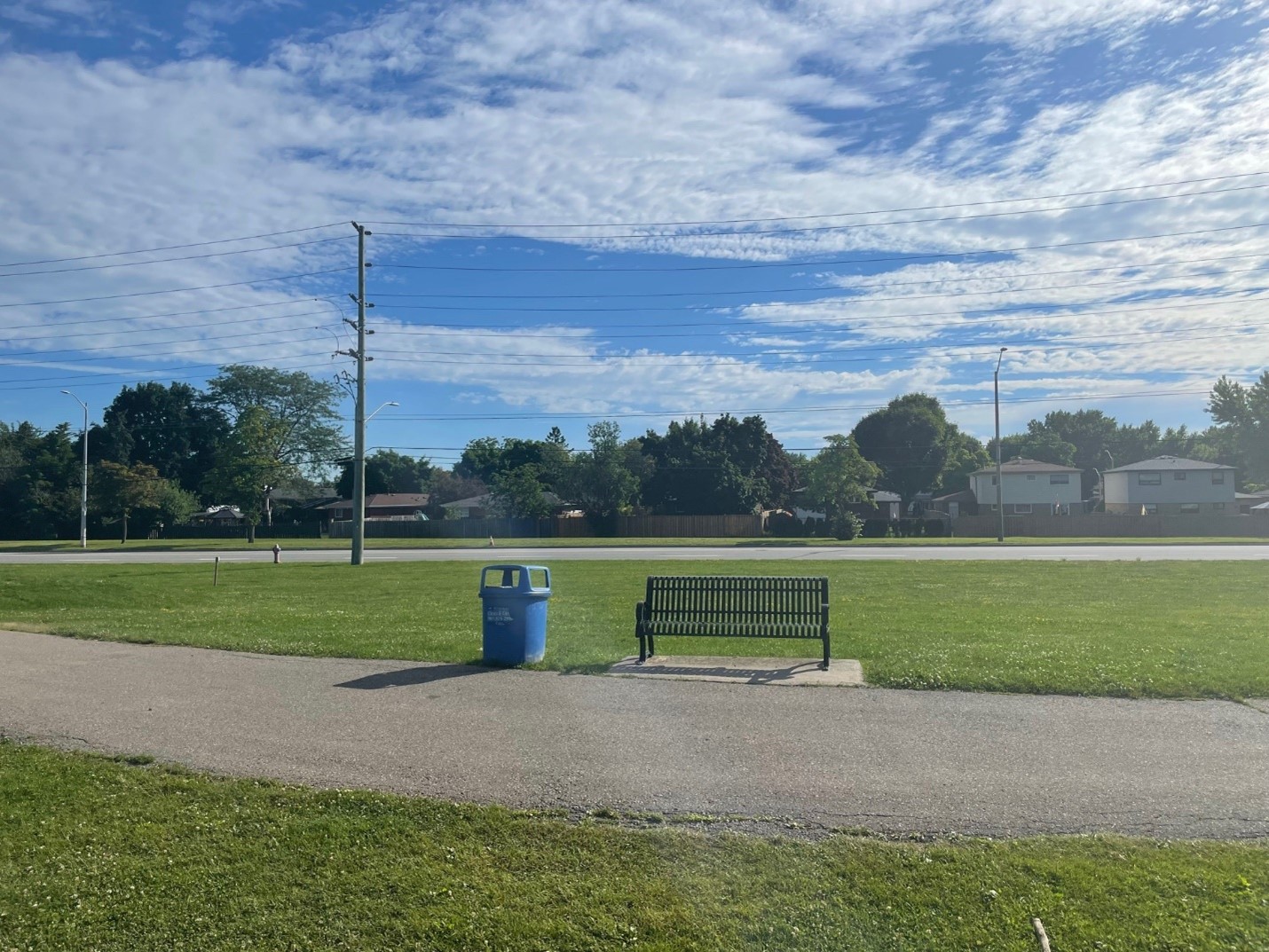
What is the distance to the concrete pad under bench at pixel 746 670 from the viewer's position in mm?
9914

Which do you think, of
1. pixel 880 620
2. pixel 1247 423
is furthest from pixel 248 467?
pixel 1247 423

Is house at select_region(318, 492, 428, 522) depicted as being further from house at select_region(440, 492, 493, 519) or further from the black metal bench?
the black metal bench

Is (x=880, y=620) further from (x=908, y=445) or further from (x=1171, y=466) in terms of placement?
(x=908, y=445)

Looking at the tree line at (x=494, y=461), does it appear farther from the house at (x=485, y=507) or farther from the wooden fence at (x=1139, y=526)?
the wooden fence at (x=1139, y=526)

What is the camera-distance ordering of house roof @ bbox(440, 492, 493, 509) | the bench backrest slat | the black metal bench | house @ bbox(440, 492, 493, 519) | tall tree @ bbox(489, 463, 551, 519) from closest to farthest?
the black metal bench
the bench backrest slat
tall tree @ bbox(489, 463, 551, 519)
house @ bbox(440, 492, 493, 519)
house roof @ bbox(440, 492, 493, 509)

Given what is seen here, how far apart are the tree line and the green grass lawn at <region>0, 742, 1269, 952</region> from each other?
56812 millimetres

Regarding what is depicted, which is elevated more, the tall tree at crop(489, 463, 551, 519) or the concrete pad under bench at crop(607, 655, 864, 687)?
the tall tree at crop(489, 463, 551, 519)

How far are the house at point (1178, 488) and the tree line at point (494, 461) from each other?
19.5 metres

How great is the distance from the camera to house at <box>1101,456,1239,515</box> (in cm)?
7512

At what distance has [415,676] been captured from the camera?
10.3 m

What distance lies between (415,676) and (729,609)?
3.59 m

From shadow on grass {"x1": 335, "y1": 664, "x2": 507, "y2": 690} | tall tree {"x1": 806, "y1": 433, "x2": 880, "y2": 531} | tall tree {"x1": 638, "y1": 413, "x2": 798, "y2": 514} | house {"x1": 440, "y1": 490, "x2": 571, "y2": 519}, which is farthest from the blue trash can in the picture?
tall tree {"x1": 638, "y1": 413, "x2": 798, "y2": 514}

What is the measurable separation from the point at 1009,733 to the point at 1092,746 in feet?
1.92

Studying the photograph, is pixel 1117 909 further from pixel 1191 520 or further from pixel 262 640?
pixel 1191 520
